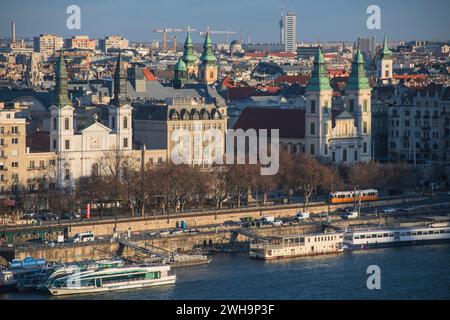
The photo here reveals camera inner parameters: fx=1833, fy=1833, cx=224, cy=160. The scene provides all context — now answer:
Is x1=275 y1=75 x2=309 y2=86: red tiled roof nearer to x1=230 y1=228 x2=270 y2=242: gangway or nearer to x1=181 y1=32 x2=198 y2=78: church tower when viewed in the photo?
x1=181 y1=32 x2=198 y2=78: church tower

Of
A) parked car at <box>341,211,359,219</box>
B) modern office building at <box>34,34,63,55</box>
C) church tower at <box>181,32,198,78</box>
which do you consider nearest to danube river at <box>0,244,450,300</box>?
parked car at <box>341,211,359,219</box>

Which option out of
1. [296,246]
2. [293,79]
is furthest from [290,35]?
[296,246]

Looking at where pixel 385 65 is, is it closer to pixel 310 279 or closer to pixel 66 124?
pixel 66 124

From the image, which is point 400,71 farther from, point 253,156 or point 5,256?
point 5,256

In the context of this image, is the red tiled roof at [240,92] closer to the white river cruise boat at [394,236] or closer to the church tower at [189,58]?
the church tower at [189,58]

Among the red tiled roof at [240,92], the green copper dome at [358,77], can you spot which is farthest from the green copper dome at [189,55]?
the green copper dome at [358,77]
